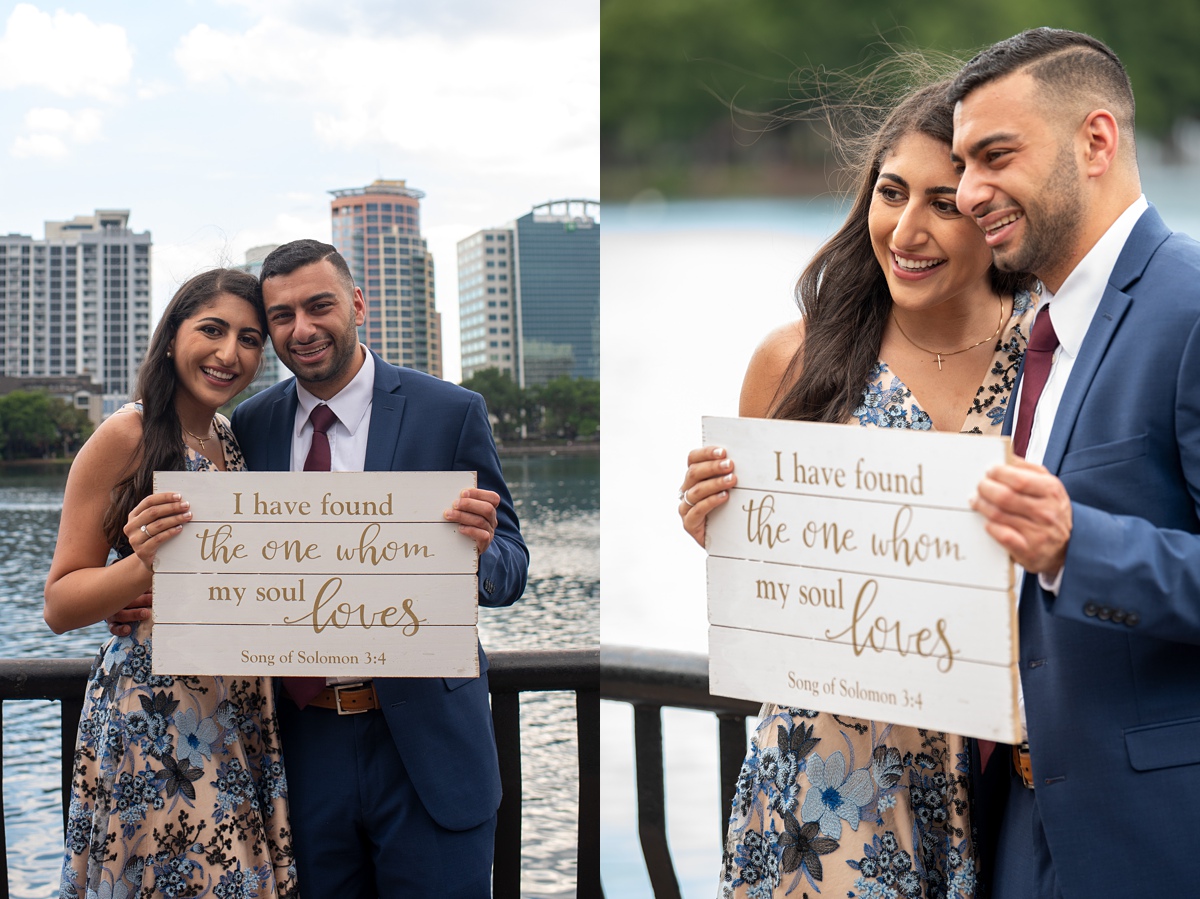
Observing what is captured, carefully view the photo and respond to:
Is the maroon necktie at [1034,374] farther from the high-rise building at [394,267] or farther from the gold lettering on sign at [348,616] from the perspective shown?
the high-rise building at [394,267]

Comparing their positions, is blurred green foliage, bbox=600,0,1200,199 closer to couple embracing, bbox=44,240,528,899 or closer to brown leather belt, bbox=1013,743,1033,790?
couple embracing, bbox=44,240,528,899

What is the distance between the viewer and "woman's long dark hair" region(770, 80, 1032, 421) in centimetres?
171

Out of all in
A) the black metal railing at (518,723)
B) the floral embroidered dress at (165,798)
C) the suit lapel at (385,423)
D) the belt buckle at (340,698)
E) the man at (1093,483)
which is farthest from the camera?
the black metal railing at (518,723)

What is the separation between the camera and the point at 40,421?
29297mm

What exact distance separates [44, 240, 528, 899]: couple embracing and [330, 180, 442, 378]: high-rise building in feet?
62.4

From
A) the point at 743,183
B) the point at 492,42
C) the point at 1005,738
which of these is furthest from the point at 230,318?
the point at 492,42

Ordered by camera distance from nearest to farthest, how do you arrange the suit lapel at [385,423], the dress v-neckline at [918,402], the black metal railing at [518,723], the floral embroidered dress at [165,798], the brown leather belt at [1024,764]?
1. the brown leather belt at [1024,764]
2. the dress v-neckline at [918,402]
3. the floral embroidered dress at [165,798]
4. the suit lapel at [385,423]
5. the black metal railing at [518,723]

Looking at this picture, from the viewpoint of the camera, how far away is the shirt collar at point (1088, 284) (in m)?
1.39

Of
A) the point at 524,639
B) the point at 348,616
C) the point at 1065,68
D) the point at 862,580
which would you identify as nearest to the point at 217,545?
the point at 348,616

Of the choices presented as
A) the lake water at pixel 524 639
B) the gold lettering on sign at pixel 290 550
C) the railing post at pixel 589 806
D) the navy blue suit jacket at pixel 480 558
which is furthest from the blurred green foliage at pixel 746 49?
the gold lettering on sign at pixel 290 550

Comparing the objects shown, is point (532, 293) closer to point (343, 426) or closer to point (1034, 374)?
point (343, 426)

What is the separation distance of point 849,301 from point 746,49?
58.3 feet

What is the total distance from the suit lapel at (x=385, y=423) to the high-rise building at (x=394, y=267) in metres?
19.0

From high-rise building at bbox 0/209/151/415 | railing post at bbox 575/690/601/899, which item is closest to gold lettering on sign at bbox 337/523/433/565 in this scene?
railing post at bbox 575/690/601/899
